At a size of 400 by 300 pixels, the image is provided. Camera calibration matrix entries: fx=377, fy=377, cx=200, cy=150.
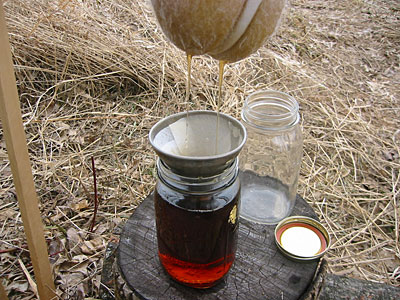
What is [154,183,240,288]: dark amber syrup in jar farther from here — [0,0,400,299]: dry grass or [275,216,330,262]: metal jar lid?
[0,0,400,299]: dry grass

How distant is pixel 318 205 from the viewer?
2.18m

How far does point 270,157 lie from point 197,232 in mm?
667

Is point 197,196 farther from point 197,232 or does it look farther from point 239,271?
point 239,271

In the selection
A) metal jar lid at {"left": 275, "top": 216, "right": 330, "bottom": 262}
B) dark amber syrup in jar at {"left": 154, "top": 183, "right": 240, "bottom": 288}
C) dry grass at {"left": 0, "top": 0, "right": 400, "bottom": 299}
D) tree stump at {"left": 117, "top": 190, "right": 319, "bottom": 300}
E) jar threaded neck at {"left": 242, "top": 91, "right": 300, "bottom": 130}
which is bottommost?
dry grass at {"left": 0, "top": 0, "right": 400, "bottom": 299}

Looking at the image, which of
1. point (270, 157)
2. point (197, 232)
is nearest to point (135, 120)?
point (270, 157)

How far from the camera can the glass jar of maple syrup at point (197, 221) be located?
94 centimetres

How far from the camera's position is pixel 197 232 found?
98 centimetres

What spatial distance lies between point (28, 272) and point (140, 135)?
113cm

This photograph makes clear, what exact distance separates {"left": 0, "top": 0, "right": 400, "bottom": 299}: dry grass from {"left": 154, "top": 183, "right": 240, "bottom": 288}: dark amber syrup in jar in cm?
81

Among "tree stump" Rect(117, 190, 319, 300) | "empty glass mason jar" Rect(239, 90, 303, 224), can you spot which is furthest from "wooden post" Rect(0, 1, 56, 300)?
"empty glass mason jar" Rect(239, 90, 303, 224)

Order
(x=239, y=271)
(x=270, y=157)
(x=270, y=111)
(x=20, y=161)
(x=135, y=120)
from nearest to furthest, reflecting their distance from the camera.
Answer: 1. (x=20, y=161)
2. (x=239, y=271)
3. (x=270, y=111)
4. (x=270, y=157)
5. (x=135, y=120)

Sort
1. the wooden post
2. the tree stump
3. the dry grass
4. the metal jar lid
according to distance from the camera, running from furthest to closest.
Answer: the dry grass → the metal jar lid → the tree stump → the wooden post

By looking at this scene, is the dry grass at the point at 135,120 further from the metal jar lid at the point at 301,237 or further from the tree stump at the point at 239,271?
the metal jar lid at the point at 301,237

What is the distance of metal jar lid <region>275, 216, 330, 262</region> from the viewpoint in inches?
47.0
